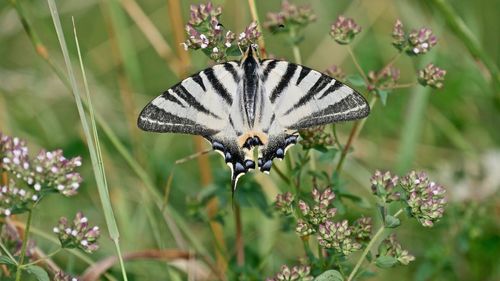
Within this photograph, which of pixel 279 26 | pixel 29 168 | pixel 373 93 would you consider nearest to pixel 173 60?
pixel 279 26

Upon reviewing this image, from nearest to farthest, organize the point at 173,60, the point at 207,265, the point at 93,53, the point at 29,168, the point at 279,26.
A: 1. the point at 29,168
2. the point at 279,26
3. the point at 207,265
4. the point at 173,60
5. the point at 93,53

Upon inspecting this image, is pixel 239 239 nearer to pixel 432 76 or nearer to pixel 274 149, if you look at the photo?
pixel 274 149

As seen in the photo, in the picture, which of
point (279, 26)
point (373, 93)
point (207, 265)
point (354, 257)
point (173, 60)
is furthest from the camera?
point (173, 60)

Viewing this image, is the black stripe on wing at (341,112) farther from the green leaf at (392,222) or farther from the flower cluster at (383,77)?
the green leaf at (392,222)

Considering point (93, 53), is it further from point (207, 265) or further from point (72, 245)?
point (72, 245)

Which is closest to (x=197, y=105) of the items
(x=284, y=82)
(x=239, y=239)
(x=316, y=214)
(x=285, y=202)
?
(x=284, y=82)

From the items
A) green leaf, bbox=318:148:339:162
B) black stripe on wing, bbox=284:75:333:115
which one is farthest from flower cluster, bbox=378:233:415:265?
black stripe on wing, bbox=284:75:333:115

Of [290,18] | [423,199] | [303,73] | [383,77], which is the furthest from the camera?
[290,18]
